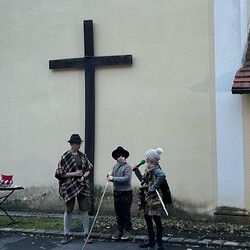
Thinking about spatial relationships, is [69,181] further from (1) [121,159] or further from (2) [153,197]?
(2) [153,197]

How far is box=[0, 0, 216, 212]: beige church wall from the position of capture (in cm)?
781

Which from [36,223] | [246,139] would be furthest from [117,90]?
[36,223]

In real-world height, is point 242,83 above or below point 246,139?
above

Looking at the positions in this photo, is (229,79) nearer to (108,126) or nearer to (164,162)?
(164,162)

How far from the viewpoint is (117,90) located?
8.42m

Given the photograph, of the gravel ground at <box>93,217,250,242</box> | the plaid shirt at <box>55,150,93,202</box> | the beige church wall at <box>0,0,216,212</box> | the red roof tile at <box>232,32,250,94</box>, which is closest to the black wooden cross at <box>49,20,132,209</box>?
the beige church wall at <box>0,0,216,212</box>

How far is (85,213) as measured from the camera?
671cm

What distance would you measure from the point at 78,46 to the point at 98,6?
35.6 inches

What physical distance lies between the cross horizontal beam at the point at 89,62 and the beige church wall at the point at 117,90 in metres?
0.15

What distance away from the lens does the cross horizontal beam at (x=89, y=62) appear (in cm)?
832

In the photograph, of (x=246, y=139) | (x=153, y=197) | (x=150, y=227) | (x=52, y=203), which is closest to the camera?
(x=153, y=197)

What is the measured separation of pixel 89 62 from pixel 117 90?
833 millimetres

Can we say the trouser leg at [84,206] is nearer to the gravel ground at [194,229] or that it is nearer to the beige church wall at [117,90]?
the gravel ground at [194,229]

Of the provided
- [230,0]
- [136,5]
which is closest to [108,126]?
[136,5]
